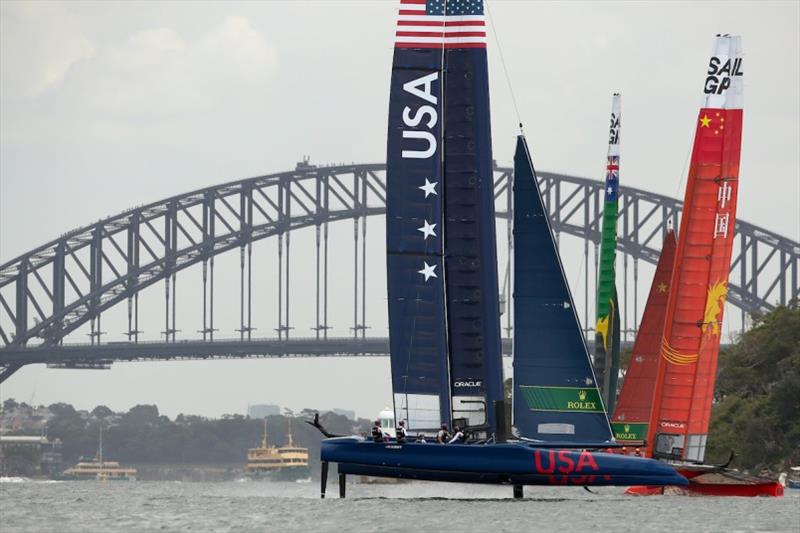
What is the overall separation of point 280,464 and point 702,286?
7476 cm

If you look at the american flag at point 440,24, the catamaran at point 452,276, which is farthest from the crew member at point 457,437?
the american flag at point 440,24

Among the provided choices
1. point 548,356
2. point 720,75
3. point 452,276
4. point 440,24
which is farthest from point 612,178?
point 452,276

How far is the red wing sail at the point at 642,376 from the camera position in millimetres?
43906

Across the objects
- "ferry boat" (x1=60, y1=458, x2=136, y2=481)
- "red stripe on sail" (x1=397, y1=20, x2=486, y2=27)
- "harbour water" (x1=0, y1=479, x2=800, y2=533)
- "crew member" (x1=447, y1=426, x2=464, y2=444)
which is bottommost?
"harbour water" (x1=0, y1=479, x2=800, y2=533)

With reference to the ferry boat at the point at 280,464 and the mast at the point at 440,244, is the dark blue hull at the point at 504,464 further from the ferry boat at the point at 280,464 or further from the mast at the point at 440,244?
the ferry boat at the point at 280,464

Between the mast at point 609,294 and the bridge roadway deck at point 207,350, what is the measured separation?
50.1 m

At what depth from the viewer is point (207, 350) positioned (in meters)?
102

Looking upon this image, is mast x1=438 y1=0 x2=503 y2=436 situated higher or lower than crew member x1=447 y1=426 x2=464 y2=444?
higher

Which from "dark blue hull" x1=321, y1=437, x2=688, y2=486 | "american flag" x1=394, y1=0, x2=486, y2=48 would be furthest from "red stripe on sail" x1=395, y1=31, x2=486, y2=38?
"dark blue hull" x1=321, y1=437, x2=688, y2=486

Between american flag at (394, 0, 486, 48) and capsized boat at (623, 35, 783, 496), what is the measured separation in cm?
491

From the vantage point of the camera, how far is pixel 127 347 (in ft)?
339

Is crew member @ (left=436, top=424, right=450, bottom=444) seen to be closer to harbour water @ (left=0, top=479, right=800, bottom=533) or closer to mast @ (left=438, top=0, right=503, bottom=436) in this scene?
mast @ (left=438, top=0, right=503, bottom=436)

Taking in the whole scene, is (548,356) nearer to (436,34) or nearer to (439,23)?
(436,34)

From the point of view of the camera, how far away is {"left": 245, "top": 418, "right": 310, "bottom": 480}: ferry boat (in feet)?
358
